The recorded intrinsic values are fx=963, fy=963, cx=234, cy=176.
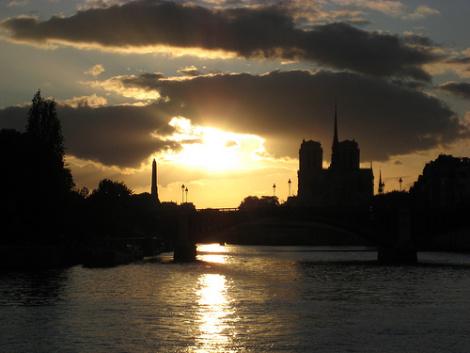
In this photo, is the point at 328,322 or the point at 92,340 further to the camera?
the point at 328,322

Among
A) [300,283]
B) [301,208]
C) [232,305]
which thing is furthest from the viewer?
[301,208]

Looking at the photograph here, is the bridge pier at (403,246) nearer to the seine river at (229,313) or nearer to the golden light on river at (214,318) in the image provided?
the seine river at (229,313)

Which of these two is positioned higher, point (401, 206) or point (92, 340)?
point (401, 206)

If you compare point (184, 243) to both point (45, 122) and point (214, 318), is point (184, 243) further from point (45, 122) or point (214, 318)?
point (214, 318)

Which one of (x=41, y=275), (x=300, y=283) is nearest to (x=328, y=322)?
(x=300, y=283)

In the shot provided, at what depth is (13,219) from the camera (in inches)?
4660

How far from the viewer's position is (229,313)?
69438 mm

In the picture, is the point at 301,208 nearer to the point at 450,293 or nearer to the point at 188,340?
the point at 450,293

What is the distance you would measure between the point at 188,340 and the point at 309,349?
701cm

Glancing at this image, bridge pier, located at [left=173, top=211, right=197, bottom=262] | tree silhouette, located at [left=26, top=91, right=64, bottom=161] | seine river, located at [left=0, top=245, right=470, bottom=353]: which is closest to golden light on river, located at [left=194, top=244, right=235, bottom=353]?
seine river, located at [left=0, top=245, right=470, bottom=353]

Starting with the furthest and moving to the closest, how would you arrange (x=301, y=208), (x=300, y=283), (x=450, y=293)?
(x=301, y=208)
(x=300, y=283)
(x=450, y=293)

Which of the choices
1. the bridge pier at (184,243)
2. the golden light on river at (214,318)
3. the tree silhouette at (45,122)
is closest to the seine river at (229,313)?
the golden light on river at (214,318)

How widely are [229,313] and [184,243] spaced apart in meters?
103

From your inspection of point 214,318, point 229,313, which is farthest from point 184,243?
point 214,318
